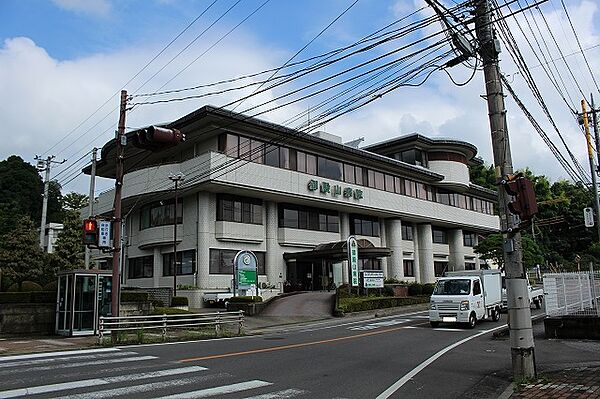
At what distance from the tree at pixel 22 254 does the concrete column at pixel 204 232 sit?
37.1 ft

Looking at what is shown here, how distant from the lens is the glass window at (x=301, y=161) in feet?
119

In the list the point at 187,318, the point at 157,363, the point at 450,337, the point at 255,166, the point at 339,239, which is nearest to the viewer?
the point at 157,363

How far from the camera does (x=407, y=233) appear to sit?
47.9m

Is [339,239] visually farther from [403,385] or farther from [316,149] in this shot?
[403,385]

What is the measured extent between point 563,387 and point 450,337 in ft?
30.7

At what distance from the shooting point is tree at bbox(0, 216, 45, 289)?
35.0 meters

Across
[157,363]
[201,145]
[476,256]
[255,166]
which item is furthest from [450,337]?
[476,256]

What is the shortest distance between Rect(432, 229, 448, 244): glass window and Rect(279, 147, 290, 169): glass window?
74.4ft

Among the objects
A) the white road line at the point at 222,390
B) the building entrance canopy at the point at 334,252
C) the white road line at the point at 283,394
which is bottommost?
the white road line at the point at 283,394

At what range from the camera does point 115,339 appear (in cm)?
1575

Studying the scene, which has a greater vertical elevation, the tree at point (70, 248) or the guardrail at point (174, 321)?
the tree at point (70, 248)

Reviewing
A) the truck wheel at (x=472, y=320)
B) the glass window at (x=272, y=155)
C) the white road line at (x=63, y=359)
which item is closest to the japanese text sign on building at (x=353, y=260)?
the glass window at (x=272, y=155)

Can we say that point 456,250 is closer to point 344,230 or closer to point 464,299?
point 344,230

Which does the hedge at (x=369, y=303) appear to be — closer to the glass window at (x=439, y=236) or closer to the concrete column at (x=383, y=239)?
the concrete column at (x=383, y=239)
